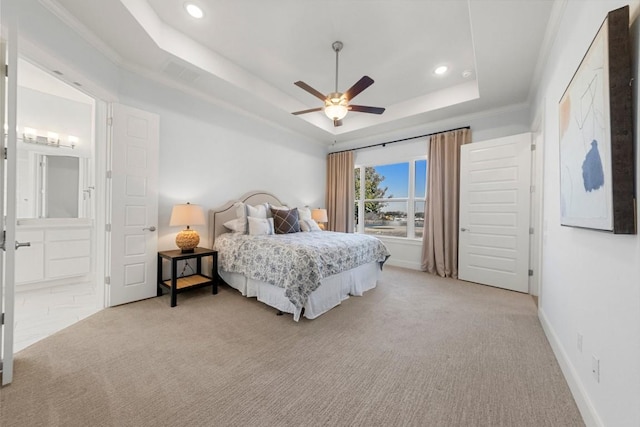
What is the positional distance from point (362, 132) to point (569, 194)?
3.98 metres

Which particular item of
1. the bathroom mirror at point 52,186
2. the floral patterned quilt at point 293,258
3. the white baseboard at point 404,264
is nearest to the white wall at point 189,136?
the floral patterned quilt at point 293,258

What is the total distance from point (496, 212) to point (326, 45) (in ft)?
10.9

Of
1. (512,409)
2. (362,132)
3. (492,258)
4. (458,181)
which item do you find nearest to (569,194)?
(512,409)

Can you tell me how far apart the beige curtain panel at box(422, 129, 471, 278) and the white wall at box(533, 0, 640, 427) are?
179 centimetres

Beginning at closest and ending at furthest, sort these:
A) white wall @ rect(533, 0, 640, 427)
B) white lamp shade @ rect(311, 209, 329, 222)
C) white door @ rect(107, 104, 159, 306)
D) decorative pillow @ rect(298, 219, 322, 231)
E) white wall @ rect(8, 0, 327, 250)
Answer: white wall @ rect(533, 0, 640, 427) → white wall @ rect(8, 0, 327, 250) → white door @ rect(107, 104, 159, 306) → decorative pillow @ rect(298, 219, 322, 231) → white lamp shade @ rect(311, 209, 329, 222)

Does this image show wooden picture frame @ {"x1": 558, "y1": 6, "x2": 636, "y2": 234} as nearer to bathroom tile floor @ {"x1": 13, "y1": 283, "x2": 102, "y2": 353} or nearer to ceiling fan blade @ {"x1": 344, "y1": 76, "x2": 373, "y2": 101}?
ceiling fan blade @ {"x1": 344, "y1": 76, "x2": 373, "y2": 101}

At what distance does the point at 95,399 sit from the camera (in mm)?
1495

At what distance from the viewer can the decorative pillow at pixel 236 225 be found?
3757 millimetres

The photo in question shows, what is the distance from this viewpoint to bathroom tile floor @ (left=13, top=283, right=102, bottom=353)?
2.25m

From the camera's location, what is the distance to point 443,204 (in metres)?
4.43

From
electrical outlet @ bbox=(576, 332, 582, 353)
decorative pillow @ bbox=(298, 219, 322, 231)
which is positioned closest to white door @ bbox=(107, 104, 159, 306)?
decorative pillow @ bbox=(298, 219, 322, 231)

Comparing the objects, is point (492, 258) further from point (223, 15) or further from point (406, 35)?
point (223, 15)

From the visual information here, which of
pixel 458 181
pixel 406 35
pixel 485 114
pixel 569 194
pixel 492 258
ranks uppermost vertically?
pixel 406 35

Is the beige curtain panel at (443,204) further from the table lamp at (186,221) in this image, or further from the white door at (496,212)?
the table lamp at (186,221)
